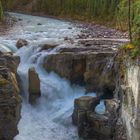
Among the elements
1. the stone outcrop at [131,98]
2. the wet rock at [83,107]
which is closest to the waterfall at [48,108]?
the wet rock at [83,107]

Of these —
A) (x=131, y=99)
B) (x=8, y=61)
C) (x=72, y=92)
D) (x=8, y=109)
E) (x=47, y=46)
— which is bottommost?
(x=72, y=92)

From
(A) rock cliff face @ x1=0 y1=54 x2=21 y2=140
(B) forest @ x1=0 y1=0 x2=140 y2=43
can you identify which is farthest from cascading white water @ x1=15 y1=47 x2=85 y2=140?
(B) forest @ x1=0 y1=0 x2=140 y2=43

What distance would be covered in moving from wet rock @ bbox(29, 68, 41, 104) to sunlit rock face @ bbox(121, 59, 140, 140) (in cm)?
457

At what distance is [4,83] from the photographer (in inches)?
497

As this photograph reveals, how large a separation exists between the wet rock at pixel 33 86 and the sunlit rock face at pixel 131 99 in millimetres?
4573

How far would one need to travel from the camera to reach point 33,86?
17.5 m

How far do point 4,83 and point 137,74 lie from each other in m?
3.82

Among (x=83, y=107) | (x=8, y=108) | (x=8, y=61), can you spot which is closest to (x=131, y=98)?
(x=83, y=107)

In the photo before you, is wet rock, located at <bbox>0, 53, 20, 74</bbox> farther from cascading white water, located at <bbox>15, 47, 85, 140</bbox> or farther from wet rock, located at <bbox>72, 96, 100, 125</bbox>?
wet rock, located at <bbox>72, 96, 100, 125</bbox>

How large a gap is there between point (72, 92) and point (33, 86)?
1694 millimetres

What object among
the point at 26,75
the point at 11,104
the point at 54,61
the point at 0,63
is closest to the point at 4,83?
the point at 11,104

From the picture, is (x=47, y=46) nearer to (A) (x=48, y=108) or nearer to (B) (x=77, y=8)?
(A) (x=48, y=108)

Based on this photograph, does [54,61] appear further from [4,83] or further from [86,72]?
[4,83]

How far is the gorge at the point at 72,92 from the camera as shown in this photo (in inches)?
513
